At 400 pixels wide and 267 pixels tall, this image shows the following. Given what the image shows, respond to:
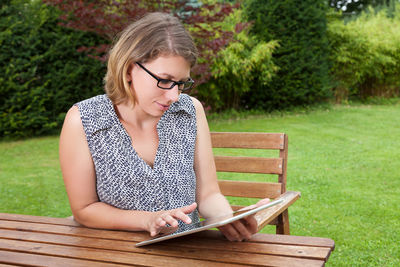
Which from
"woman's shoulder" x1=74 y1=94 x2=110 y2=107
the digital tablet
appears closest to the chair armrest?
the digital tablet

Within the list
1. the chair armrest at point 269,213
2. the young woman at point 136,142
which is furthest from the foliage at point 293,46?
the young woman at point 136,142

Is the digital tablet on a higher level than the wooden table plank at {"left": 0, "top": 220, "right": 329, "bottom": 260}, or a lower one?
higher

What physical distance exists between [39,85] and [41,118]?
760 mm

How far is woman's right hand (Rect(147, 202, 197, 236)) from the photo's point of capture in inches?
55.4

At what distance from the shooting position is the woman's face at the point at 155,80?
1.74m

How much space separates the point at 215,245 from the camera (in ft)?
4.75

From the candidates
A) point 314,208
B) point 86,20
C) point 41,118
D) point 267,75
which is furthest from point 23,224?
Answer: point 267,75

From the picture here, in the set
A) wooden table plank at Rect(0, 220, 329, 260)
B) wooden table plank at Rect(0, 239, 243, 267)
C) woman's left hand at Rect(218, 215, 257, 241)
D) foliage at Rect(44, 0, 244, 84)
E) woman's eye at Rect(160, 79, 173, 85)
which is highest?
foliage at Rect(44, 0, 244, 84)

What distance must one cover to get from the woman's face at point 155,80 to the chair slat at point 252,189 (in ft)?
3.73

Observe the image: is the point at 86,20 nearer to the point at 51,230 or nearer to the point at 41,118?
the point at 41,118

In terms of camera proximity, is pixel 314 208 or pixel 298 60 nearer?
pixel 314 208

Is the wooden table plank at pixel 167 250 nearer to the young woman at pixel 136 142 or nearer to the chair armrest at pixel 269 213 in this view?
the young woman at pixel 136 142

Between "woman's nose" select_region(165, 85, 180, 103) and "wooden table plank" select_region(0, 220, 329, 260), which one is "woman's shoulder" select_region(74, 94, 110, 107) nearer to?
"woman's nose" select_region(165, 85, 180, 103)

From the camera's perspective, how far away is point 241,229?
1445mm
